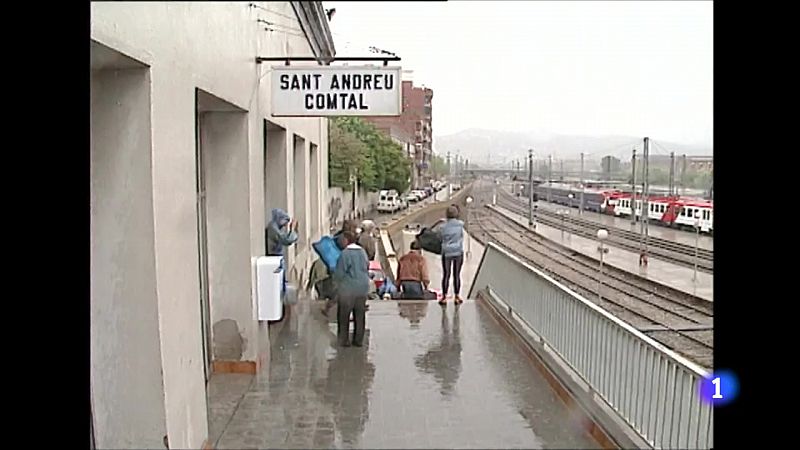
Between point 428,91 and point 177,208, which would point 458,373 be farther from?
point 177,208

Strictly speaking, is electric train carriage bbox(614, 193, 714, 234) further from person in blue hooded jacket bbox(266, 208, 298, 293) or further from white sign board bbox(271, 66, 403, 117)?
person in blue hooded jacket bbox(266, 208, 298, 293)

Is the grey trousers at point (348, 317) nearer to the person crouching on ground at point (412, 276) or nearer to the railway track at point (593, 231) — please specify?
the railway track at point (593, 231)

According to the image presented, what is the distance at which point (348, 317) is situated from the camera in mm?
7336

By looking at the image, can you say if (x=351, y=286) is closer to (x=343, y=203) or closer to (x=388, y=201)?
(x=388, y=201)

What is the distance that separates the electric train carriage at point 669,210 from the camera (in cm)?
256

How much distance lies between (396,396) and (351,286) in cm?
152

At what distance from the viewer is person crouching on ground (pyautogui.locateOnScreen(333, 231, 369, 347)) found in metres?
6.95

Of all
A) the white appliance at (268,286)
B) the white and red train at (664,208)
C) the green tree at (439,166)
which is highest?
the green tree at (439,166)

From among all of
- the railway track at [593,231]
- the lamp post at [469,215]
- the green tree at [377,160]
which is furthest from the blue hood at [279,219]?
the green tree at [377,160]

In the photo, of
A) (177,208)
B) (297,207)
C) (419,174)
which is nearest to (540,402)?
(177,208)

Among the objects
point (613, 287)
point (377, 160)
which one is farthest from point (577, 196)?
point (377, 160)
